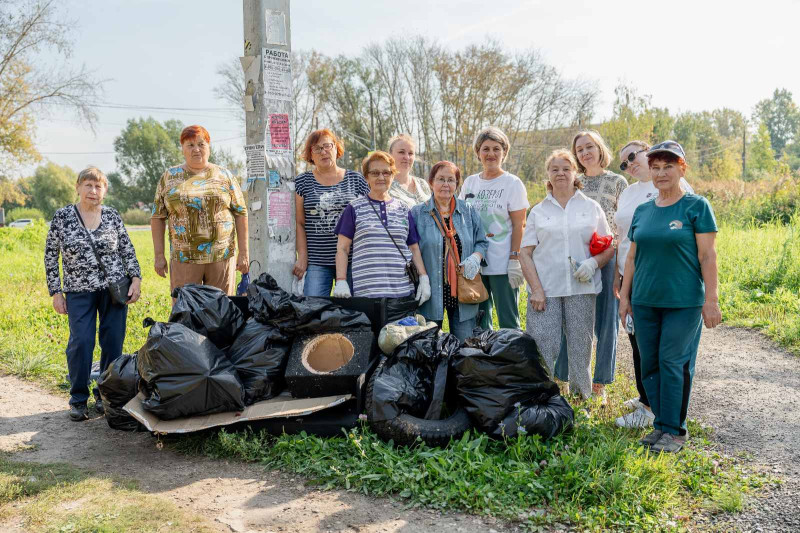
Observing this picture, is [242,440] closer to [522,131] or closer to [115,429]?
[115,429]

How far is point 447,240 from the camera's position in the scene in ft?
14.1

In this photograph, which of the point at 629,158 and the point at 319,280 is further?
the point at 319,280

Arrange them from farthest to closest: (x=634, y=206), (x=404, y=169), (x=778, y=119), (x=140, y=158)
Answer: (x=778, y=119) < (x=140, y=158) < (x=404, y=169) < (x=634, y=206)

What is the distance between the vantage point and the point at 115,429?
393 cm

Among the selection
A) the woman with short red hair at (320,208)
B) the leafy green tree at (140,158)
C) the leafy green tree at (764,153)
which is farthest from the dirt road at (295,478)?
the leafy green tree at (140,158)

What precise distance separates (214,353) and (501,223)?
2257 mm

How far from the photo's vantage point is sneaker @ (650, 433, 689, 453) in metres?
3.34

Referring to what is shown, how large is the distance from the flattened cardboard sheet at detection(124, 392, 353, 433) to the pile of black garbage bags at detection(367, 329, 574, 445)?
38cm

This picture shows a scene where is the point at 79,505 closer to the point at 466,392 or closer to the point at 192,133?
the point at 466,392

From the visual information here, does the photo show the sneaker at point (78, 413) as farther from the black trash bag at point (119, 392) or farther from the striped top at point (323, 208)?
the striped top at point (323, 208)

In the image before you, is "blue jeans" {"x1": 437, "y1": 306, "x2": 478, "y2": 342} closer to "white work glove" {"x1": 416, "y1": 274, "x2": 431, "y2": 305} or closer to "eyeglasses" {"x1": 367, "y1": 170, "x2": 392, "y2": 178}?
"white work glove" {"x1": 416, "y1": 274, "x2": 431, "y2": 305}

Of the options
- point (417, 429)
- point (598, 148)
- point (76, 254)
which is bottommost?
point (417, 429)

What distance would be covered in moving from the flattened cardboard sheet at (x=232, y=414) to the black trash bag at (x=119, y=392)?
0.45ft

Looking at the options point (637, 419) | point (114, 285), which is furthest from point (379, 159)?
point (637, 419)
